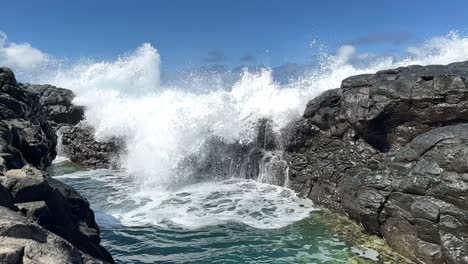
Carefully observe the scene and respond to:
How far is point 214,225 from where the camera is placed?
33.9ft

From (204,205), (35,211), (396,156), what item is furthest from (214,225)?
(35,211)

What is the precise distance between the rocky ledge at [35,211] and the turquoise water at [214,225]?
69.5 inches

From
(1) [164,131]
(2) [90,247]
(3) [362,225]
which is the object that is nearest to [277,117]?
(1) [164,131]

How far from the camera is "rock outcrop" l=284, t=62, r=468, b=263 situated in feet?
26.2

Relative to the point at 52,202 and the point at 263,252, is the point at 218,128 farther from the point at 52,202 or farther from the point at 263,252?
the point at 52,202

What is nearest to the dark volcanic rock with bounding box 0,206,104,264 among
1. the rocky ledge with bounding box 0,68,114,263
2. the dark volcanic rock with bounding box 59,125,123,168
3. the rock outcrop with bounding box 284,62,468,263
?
the rocky ledge with bounding box 0,68,114,263

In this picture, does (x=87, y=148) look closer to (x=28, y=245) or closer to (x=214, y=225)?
(x=214, y=225)

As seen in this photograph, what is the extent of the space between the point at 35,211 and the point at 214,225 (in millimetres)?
5509

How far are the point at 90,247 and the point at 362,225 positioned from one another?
237 inches

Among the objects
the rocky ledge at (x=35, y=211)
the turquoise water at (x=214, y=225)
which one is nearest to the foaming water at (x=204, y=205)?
the turquoise water at (x=214, y=225)

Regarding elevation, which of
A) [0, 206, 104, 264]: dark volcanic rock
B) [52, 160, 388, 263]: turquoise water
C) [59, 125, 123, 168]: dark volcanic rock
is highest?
[59, 125, 123, 168]: dark volcanic rock

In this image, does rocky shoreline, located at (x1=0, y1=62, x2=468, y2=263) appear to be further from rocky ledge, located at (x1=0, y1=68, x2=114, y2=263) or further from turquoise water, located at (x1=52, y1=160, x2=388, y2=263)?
turquoise water, located at (x1=52, y1=160, x2=388, y2=263)

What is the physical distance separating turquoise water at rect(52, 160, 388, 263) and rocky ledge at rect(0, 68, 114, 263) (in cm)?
176

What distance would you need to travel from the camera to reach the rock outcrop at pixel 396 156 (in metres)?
7.98
